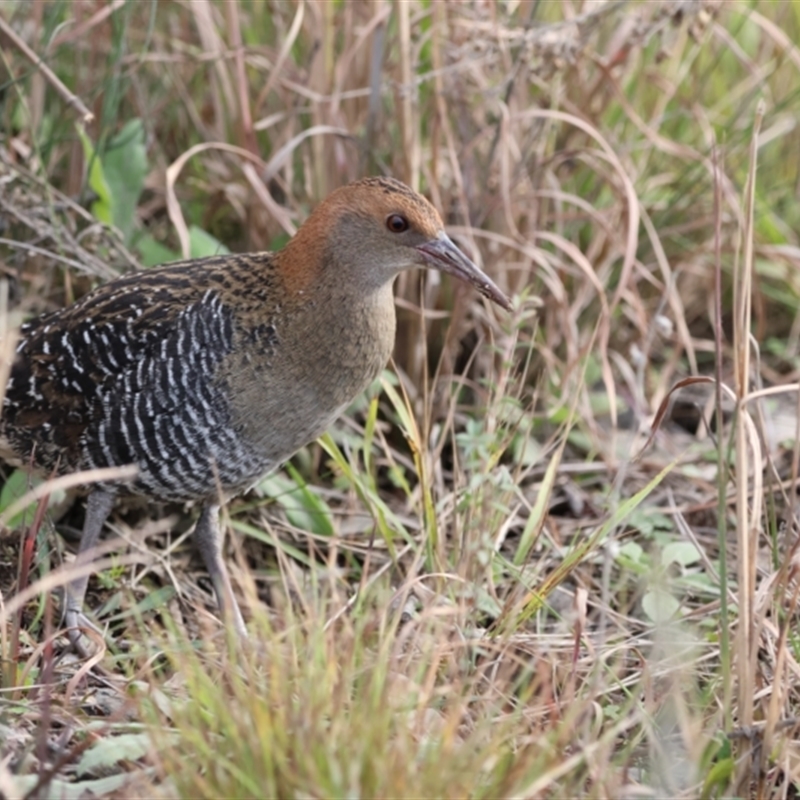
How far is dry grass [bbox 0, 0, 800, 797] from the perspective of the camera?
2.52m

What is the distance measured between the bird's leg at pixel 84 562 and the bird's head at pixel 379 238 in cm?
84

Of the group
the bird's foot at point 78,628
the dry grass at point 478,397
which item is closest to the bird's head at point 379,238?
the dry grass at point 478,397

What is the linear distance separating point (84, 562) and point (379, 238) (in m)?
1.09

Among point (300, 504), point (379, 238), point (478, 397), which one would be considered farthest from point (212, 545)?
point (478, 397)

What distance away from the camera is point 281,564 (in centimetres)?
345

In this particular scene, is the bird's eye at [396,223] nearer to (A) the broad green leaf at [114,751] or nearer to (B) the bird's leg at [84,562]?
(B) the bird's leg at [84,562]

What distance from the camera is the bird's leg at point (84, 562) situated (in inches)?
130

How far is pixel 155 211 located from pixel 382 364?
162cm

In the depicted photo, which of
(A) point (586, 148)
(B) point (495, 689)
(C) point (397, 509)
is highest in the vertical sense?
(A) point (586, 148)

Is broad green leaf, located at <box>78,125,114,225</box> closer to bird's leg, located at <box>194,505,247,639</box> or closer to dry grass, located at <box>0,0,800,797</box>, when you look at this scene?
dry grass, located at <box>0,0,800,797</box>

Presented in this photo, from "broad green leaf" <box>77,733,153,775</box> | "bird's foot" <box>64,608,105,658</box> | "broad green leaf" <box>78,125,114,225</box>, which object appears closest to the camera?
"broad green leaf" <box>77,733,153,775</box>

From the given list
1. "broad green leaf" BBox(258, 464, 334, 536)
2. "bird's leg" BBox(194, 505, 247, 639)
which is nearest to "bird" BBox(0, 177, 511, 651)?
"bird's leg" BBox(194, 505, 247, 639)

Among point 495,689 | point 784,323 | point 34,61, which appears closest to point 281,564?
point 495,689

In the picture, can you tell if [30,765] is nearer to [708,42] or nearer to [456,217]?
[456,217]
